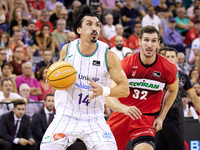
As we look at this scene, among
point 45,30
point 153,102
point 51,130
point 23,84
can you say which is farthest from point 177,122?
point 45,30

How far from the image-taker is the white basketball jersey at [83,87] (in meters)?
4.04

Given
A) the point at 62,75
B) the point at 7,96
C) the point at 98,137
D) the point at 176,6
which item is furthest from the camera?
the point at 176,6

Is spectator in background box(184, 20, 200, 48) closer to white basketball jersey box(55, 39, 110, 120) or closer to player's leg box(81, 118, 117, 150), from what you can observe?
white basketball jersey box(55, 39, 110, 120)

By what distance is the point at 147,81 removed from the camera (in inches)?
194

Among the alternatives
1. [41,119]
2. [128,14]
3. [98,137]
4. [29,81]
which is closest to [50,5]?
[128,14]

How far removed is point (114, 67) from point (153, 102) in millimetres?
1199

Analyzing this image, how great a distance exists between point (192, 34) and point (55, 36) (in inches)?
228

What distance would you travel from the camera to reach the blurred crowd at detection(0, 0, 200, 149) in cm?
862

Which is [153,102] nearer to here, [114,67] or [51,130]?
[114,67]

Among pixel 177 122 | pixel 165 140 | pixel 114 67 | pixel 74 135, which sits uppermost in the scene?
pixel 114 67

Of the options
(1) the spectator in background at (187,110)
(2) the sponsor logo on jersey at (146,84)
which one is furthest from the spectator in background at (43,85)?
(2) the sponsor logo on jersey at (146,84)

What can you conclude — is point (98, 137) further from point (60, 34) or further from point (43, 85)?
point (60, 34)

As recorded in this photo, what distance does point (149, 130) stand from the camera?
478 cm

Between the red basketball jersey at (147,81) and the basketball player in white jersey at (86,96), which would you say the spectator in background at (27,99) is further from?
the basketball player in white jersey at (86,96)
